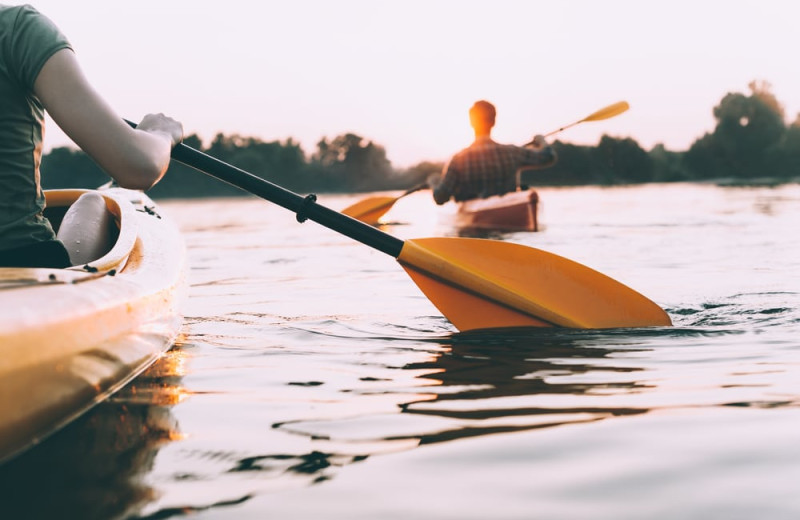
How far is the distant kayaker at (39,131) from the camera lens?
1976 millimetres

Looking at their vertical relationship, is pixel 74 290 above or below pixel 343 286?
above

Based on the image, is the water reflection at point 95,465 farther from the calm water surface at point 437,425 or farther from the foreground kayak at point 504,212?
Result: the foreground kayak at point 504,212

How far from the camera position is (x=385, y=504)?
5.58 ft

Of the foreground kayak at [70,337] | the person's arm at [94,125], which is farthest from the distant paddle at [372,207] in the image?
the person's arm at [94,125]

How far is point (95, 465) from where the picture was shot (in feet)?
6.23

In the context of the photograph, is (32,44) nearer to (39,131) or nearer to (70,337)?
(39,131)

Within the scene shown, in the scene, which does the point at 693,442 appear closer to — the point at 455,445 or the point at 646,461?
the point at 646,461

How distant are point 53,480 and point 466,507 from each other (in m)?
0.87

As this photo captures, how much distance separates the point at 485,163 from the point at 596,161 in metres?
46.8

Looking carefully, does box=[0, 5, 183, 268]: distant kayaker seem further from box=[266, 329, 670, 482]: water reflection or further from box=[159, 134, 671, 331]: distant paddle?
box=[159, 134, 671, 331]: distant paddle

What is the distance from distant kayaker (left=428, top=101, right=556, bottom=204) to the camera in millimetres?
10070

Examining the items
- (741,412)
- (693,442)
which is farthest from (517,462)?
(741,412)

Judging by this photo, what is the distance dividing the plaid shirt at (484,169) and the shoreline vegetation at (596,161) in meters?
33.3

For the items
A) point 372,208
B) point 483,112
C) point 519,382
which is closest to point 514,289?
point 519,382
